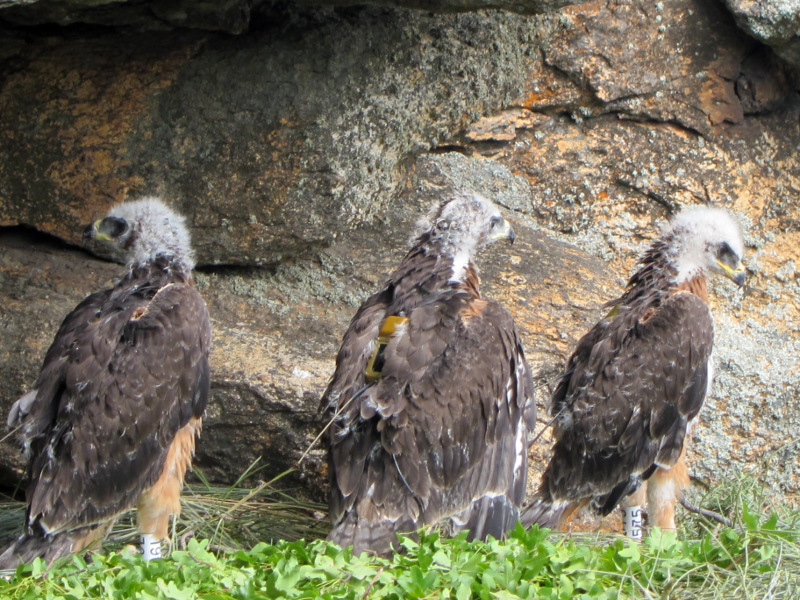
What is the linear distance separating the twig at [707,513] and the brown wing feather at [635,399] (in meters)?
0.61

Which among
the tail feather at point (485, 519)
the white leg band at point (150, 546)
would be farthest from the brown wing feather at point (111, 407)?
the tail feather at point (485, 519)

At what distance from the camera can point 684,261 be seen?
5.75 m

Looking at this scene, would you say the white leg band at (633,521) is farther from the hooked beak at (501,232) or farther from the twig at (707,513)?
the hooked beak at (501,232)

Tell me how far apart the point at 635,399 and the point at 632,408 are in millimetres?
48

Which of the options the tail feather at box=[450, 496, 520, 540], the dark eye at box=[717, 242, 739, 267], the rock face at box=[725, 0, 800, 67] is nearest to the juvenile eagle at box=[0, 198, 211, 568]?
the tail feather at box=[450, 496, 520, 540]

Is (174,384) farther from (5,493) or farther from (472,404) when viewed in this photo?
(5,493)

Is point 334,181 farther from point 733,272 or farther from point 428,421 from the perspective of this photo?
point 733,272

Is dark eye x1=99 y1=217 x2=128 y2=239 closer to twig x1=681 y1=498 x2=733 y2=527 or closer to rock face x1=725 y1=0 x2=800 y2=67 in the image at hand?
twig x1=681 y1=498 x2=733 y2=527

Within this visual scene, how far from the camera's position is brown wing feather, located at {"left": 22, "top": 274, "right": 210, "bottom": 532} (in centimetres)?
488

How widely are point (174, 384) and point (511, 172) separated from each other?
3.26 metres

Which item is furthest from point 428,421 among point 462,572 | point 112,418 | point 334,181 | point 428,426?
point 334,181

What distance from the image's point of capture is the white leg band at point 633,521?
18.0 ft

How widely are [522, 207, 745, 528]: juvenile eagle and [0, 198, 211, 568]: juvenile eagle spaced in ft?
6.06

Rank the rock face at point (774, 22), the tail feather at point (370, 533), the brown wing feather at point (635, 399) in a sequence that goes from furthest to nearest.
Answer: the rock face at point (774, 22)
the brown wing feather at point (635, 399)
the tail feather at point (370, 533)
